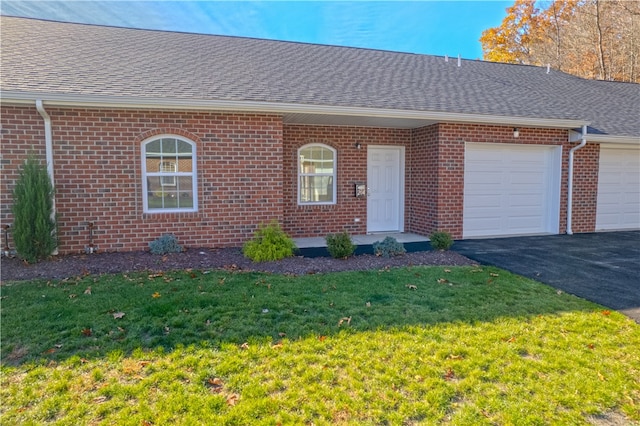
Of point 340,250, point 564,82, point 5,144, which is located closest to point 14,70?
point 5,144

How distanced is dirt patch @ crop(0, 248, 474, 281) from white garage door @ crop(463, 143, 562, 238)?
2795 millimetres

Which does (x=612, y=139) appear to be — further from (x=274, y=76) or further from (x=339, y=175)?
(x=274, y=76)

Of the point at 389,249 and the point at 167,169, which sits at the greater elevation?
the point at 167,169

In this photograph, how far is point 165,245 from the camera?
23.8 feet

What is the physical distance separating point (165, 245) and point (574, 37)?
84.0 feet

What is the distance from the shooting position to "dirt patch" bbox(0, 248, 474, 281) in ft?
19.8

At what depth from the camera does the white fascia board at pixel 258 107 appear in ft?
21.6

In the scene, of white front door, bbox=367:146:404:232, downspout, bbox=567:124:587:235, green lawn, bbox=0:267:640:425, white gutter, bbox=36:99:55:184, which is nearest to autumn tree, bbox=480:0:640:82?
downspout, bbox=567:124:587:235

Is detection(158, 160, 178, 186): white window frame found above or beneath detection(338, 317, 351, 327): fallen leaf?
above

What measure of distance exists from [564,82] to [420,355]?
1316 cm

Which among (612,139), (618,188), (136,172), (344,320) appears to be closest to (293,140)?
(136,172)

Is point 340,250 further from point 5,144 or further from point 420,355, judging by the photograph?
point 5,144

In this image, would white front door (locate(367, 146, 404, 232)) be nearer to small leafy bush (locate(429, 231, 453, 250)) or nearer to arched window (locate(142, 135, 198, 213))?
small leafy bush (locate(429, 231, 453, 250))

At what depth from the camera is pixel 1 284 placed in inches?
212
